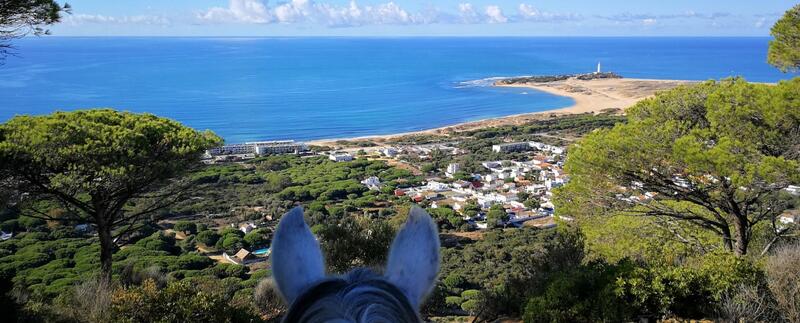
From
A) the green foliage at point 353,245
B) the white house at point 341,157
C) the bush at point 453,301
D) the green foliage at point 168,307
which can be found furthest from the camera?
the white house at point 341,157

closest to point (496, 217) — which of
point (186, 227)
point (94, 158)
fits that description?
point (186, 227)

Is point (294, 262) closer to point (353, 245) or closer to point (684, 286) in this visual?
point (684, 286)

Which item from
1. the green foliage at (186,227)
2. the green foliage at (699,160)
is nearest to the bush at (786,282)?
the green foliage at (699,160)

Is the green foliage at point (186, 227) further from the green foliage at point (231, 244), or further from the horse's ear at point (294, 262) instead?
the horse's ear at point (294, 262)

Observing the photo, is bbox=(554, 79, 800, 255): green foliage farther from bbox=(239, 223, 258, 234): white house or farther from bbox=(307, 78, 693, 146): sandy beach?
bbox=(307, 78, 693, 146): sandy beach

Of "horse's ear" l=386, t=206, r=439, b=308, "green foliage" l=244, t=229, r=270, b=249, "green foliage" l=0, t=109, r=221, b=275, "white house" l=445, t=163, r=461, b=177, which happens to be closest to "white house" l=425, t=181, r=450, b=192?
"white house" l=445, t=163, r=461, b=177
